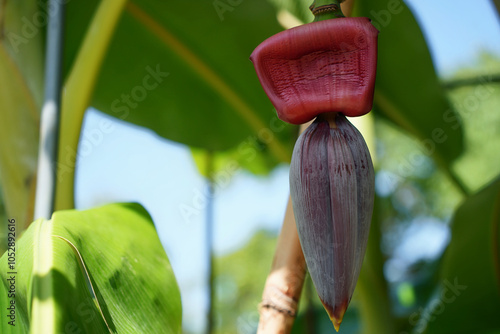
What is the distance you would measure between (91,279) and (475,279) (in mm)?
708

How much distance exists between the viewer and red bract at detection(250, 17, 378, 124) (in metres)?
0.30

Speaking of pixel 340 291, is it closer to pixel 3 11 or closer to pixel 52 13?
pixel 52 13

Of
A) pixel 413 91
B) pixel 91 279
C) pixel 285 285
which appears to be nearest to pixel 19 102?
pixel 91 279

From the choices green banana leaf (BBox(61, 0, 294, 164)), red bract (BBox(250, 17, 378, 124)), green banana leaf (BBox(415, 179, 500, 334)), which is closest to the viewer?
red bract (BBox(250, 17, 378, 124))

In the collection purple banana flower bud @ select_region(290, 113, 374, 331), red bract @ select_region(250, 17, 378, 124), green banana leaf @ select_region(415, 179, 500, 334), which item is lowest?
green banana leaf @ select_region(415, 179, 500, 334)

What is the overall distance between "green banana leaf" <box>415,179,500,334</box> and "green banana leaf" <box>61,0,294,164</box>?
0.40 m

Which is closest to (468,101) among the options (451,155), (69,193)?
Result: (451,155)

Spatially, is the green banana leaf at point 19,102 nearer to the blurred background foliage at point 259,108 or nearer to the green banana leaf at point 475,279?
the blurred background foliage at point 259,108

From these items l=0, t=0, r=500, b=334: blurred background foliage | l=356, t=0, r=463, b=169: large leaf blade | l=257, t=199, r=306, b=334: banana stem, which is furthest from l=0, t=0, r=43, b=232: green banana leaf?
l=356, t=0, r=463, b=169: large leaf blade

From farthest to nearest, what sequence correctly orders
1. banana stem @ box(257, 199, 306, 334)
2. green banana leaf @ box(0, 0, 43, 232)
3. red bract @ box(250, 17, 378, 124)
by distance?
1. green banana leaf @ box(0, 0, 43, 232)
2. banana stem @ box(257, 199, 306, 334)
3. red bract @ box(250, 17, 378, 124)

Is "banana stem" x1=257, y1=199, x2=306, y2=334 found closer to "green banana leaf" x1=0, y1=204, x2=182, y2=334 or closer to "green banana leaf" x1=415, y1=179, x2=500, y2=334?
"green banana leaf" x1=0, y1=204, x2=182, y2=334

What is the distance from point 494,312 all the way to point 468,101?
0.60 metres

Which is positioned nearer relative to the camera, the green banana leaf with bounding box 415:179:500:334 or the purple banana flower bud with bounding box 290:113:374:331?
the purple banana flower bud with bounding box 290:113:374:331

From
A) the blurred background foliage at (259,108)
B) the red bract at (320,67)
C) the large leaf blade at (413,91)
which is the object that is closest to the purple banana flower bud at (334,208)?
the red bract at (320,67)
